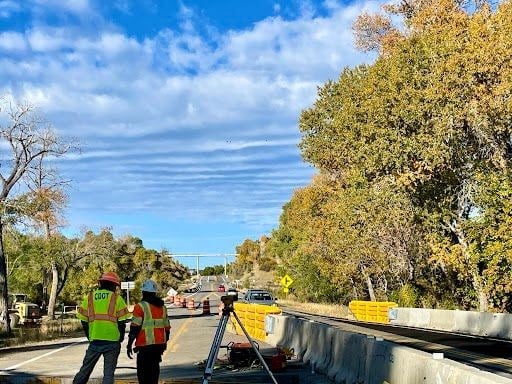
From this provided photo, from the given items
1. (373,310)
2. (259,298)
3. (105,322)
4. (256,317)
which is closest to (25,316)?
(259,298)

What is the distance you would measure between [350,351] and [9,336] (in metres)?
21.3

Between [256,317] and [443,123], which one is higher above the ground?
[443,123]

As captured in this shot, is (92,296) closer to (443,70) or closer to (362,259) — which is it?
(443,70)

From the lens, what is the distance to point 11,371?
15406 millimetres

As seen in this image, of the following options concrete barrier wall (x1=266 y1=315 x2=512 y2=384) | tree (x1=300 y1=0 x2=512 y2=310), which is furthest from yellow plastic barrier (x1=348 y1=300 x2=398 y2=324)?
concrete barrier wall (x1=266 y1=315 x2=512 y2=384)

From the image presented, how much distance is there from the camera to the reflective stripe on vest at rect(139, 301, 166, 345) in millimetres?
9375

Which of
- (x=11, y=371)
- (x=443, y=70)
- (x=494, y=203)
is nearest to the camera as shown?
(x=11, y=371)

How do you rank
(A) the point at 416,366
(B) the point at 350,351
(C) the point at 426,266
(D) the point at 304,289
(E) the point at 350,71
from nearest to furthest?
(A) the point at 416,366, (B) the point at 350,351, (C) the point at 426,266, (E) the point at 350,71, (D) the point at 304,289

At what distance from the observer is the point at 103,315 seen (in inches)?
380

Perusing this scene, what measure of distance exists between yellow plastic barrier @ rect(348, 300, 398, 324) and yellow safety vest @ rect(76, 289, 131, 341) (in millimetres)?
29376

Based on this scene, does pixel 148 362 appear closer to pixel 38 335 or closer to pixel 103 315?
pixel 103 315

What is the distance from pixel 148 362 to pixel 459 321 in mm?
20465

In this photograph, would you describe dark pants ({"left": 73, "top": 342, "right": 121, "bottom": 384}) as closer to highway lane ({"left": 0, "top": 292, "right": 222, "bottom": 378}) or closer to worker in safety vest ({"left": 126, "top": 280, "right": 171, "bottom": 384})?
worker in safety vest ({"left": 126, "top": 280, "right": 171, "bottom": 384})

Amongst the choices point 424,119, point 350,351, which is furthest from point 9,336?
point 350,351
